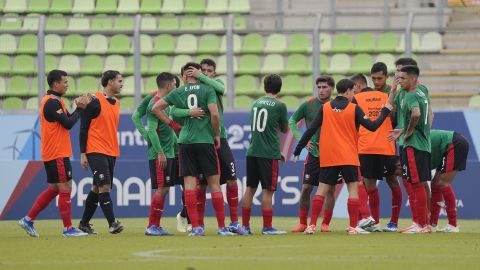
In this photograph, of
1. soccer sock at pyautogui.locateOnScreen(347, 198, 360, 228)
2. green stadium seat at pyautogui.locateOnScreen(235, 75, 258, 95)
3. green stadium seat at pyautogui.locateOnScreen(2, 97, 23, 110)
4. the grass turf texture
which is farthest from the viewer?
green stadium seat at pyautogui.locateOnScreen(235, 75, 258, 95)

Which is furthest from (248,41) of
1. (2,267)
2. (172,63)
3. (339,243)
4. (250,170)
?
(2,267)

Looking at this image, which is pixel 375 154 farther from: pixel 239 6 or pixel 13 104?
pixel 239 6

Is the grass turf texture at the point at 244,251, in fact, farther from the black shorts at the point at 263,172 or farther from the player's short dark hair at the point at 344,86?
the player's short dark hair at the point at 344,86

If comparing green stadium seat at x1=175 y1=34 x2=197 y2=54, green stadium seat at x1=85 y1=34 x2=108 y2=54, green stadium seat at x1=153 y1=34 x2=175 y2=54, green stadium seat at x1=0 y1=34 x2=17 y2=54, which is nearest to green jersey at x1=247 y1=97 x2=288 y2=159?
green stadium seat at x1=0 y1=34 x2=17 y2=54

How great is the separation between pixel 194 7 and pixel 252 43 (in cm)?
340

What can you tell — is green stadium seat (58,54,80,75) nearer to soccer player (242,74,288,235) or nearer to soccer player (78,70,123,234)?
soccer player (78,70,123,234)

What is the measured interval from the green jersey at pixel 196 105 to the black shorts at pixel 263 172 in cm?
91

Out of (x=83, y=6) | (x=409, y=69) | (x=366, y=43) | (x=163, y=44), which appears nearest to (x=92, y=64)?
(x=163, y=44)

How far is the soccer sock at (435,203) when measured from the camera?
49.7 ft

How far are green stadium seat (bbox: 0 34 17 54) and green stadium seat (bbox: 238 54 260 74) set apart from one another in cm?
474

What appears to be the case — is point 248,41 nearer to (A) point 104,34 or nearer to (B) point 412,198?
(A) point 104,34

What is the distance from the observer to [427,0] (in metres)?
27.2

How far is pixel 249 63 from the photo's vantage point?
24.1 m

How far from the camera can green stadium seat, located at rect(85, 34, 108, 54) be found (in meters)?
24.2
